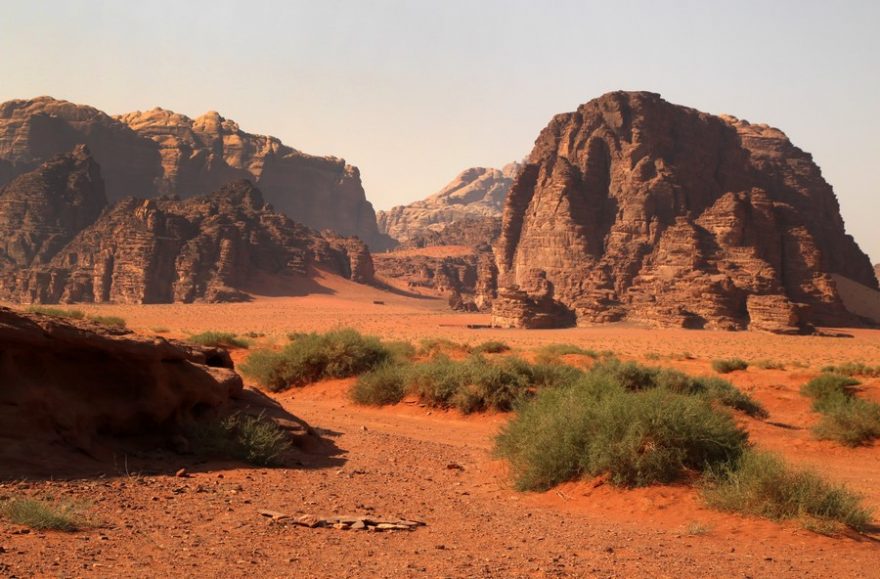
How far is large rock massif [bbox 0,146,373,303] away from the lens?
56.7m

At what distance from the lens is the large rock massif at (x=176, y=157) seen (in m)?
96.4

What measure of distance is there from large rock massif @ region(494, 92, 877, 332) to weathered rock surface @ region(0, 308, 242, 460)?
116ft

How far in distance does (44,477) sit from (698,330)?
37531 mm

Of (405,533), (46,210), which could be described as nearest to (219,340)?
(405,533)

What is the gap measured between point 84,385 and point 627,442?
18.3 feet

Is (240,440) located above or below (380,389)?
above

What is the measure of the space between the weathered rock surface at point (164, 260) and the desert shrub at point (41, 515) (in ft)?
173

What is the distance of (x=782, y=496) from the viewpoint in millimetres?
6934

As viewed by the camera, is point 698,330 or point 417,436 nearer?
point 417,436

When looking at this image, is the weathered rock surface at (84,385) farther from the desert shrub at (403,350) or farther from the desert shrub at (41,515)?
the desert shrub at (403,350)

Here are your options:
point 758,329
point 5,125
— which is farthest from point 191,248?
point 5,125

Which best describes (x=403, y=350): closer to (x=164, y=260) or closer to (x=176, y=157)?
(x=164, y=260)

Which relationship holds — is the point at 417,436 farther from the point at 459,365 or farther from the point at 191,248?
the point at 191,248

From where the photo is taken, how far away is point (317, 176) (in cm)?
12481
